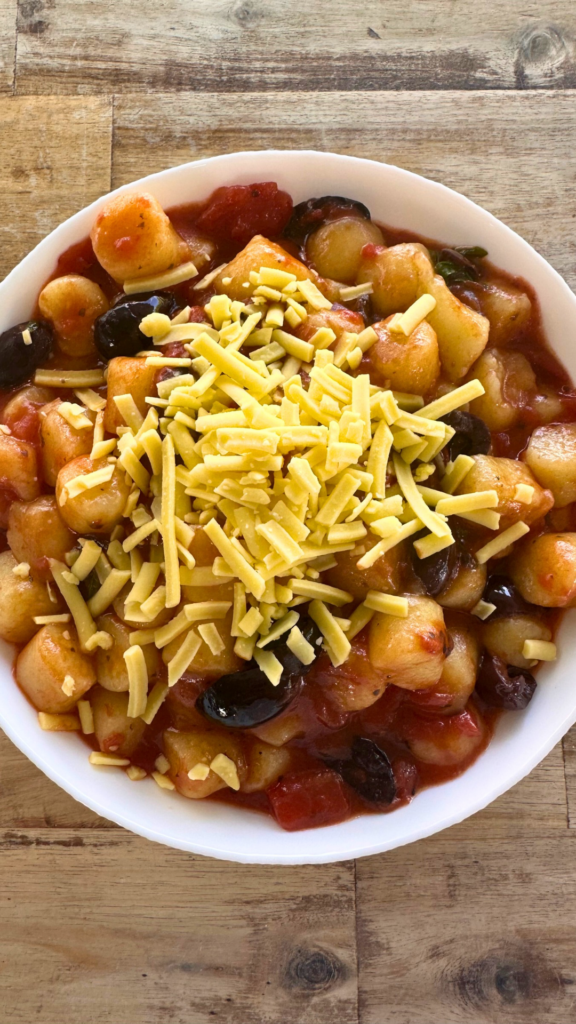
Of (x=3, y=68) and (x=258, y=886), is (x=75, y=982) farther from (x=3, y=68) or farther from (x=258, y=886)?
(x=3, y=68)

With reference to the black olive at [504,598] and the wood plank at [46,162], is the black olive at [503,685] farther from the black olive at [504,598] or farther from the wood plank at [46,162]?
the wood plank at [46,162]

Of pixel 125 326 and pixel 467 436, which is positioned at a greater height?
pixel 125 326

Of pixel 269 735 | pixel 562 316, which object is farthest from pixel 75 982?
pixel 562 316

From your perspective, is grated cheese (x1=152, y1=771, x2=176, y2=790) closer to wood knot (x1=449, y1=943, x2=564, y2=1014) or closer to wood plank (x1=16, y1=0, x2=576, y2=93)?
wood knot (x1=449, y1=943, x2=564, y2=1014)

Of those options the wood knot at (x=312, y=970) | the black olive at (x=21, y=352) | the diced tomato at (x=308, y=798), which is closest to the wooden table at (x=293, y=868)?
the wood knot at (x=312, y=970)

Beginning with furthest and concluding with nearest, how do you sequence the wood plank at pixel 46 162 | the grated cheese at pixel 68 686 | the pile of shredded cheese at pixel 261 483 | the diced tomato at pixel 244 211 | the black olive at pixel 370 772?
the wood plank at pixel 46 162
the diced tomato at pixel 244 211
the black olive at pixel 370 772
the grated cheese at pixel 68 686
the pile of shredded cheese at pixel 261 483

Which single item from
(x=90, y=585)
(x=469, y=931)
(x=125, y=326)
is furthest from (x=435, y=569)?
(x=469, y=931)

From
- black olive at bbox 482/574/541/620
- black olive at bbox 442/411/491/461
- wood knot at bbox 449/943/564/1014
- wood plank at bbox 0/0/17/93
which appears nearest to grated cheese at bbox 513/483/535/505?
black olive at bbox 442/411/491/461

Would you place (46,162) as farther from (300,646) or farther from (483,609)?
(483,609)
